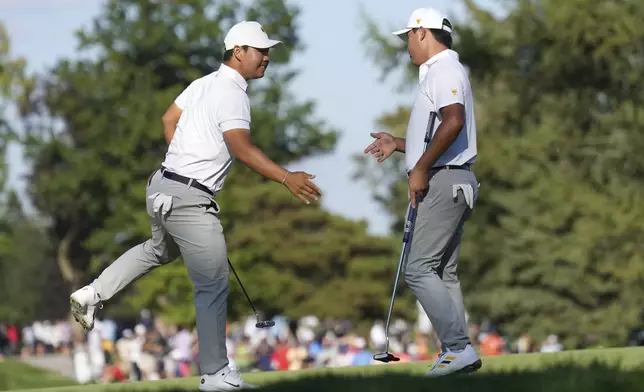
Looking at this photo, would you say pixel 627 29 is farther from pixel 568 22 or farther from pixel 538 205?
pixel 538 205

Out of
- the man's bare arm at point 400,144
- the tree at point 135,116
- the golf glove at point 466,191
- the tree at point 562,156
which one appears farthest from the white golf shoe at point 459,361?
the tree at point 135,116

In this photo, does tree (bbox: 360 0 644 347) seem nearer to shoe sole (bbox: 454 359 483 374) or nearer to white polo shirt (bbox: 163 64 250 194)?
shoe sole (bbox: 454 359 483 374)

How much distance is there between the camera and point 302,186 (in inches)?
308

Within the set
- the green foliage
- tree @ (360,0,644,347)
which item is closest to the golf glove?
tree @ (360,0,644,347)

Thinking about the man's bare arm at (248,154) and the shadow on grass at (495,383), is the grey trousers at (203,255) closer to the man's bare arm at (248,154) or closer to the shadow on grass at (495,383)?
the man's bare arm at (248,154)

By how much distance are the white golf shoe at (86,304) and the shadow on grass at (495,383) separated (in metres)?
2.95

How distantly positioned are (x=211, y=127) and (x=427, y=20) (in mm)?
1413

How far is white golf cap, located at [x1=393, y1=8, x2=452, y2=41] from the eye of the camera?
8555 millimetres

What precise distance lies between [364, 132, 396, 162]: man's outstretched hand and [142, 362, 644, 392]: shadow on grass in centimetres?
307

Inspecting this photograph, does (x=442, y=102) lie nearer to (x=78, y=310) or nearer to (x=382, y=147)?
(x=382, y=147)

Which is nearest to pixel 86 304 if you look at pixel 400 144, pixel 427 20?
pixel 400 144

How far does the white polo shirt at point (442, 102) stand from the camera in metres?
8.27

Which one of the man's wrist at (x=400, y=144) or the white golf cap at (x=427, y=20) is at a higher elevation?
the white golf cap at (x=427, y=20)

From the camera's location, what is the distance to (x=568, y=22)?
38656mm
